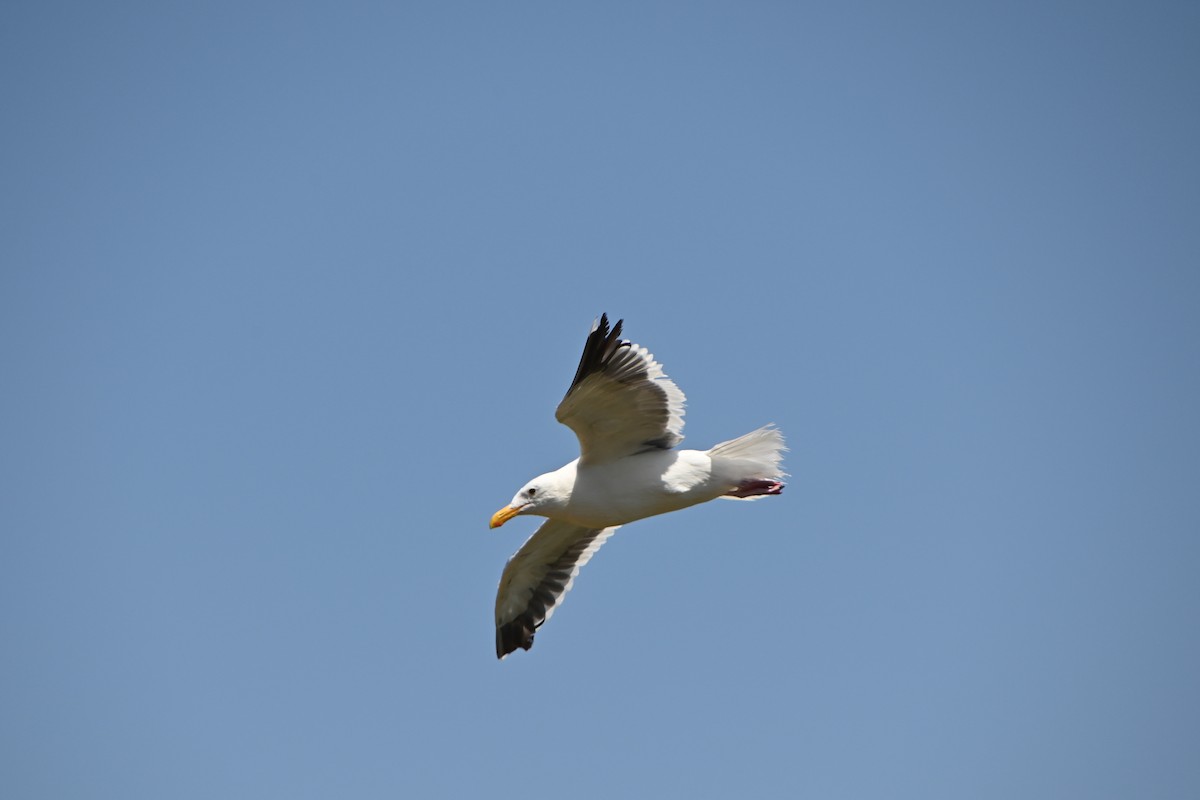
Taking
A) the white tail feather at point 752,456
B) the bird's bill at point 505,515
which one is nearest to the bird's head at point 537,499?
the bird's bill at point 505,515

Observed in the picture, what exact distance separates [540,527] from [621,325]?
3.32m

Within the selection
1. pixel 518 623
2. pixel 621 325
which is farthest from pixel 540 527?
pixel 621 325

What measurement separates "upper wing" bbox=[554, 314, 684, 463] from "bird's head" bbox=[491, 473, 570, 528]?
37cm

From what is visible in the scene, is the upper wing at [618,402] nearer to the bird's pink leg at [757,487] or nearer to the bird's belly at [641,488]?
the bird's belly at [641,488]

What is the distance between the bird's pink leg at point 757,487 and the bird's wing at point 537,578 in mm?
2317

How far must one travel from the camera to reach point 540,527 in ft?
41.8

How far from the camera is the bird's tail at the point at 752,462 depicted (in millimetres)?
11078

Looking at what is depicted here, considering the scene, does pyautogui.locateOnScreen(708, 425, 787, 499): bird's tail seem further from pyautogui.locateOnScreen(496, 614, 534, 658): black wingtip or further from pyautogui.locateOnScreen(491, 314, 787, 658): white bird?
pyautogui.locateOnScreen(496, 614, 534, 658): black wingtip

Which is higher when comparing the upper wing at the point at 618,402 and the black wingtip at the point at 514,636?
the upper wing at the point at 618,402

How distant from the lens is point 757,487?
440 inches

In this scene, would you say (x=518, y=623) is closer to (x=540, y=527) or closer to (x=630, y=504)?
(x=540, y=527)

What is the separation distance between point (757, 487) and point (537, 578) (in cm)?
318

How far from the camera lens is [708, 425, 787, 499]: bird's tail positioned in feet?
36.3

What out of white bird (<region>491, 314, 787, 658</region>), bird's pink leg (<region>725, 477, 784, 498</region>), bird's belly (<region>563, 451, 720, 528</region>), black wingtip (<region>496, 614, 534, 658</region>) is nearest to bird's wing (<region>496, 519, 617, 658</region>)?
black wingtip (<region>496, 614, 534, 658</region>)
